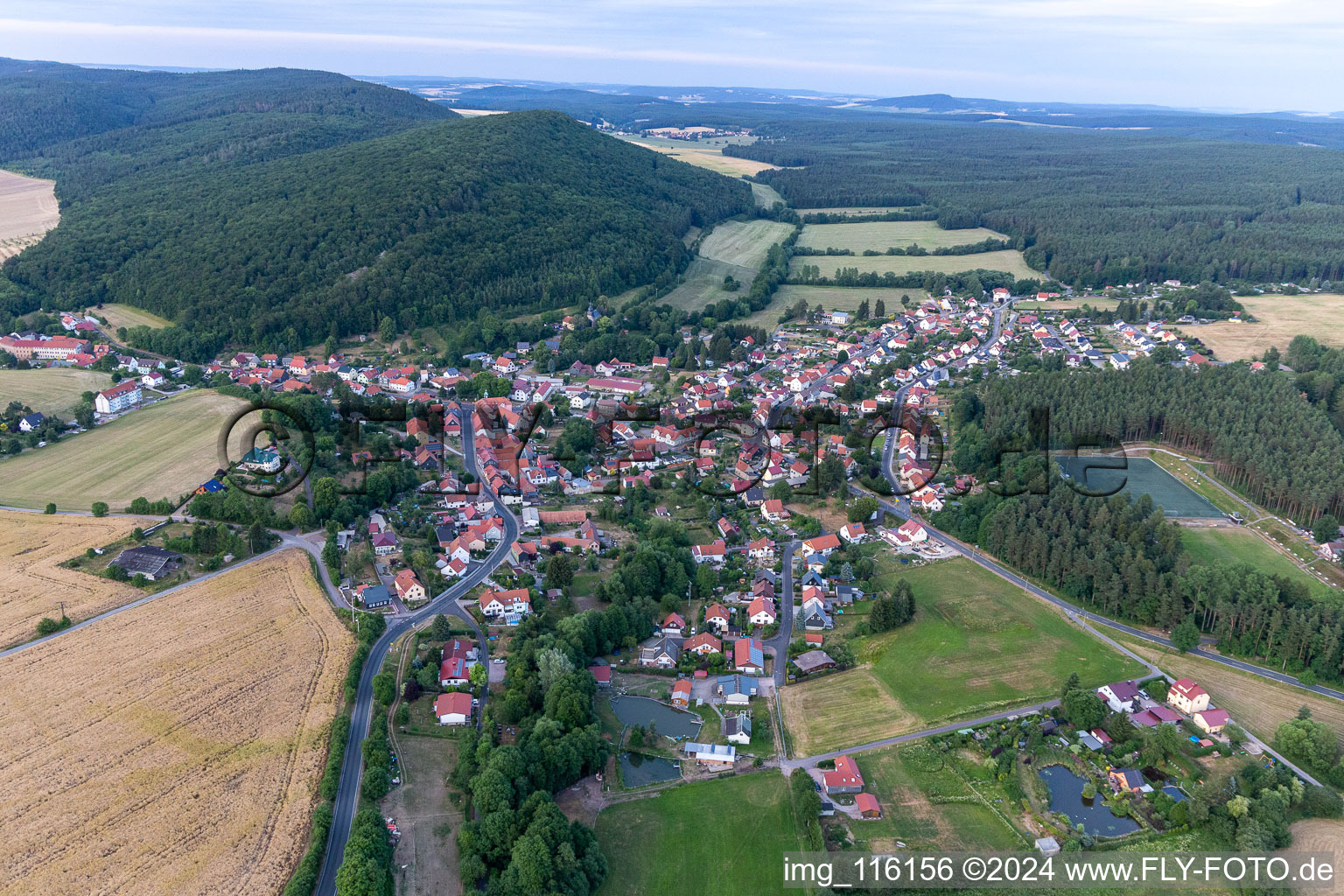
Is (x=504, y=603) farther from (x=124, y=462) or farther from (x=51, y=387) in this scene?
(x=51, y=387)

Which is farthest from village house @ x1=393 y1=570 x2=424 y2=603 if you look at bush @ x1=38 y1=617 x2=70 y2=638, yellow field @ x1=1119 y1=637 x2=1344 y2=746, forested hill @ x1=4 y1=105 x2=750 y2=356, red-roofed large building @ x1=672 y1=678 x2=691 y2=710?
forested hill @ x1=4 y1=105 x2=750 y2=356

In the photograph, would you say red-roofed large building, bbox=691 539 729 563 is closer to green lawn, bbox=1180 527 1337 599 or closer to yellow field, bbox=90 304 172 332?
green lawn, bbox=1180 527 1337 599

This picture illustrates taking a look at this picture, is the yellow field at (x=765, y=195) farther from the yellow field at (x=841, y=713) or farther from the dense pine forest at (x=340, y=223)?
the yellow field at (x=841, y=713)

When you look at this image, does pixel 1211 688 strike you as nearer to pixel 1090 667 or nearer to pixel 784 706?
pixel 1090 667

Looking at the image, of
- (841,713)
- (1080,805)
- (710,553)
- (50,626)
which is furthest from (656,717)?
(50,626)

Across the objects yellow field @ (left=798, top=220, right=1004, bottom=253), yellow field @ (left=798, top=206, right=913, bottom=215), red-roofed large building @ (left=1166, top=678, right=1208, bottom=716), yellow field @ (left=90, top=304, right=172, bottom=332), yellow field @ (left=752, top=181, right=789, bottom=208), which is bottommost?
red-roofed large building @ (left=1166, top=678, right=1208, bottom=716)
